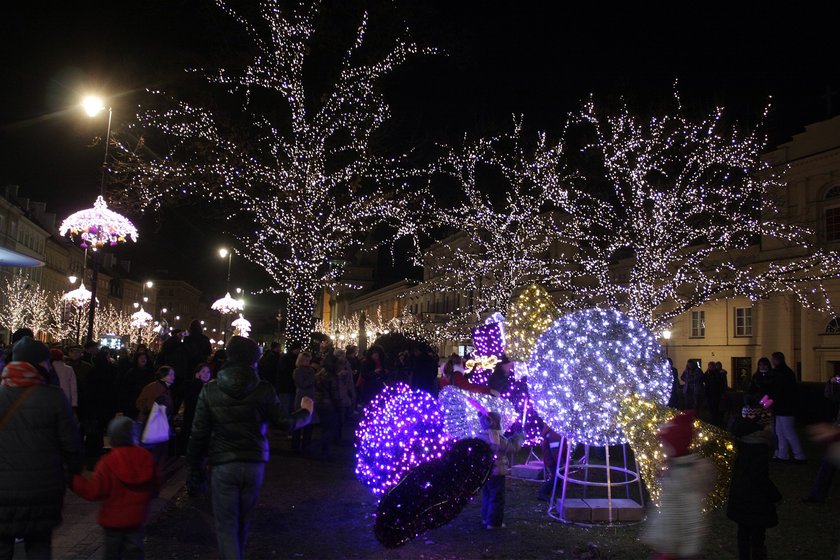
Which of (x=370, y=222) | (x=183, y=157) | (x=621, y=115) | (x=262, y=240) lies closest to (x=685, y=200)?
(x=621, y=115)

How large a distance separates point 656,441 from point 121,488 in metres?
5.16

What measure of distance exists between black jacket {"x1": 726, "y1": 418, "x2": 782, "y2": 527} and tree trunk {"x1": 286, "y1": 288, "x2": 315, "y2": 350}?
13.0 m

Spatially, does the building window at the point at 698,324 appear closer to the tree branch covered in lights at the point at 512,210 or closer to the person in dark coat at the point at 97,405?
the tree branch covered in lights at the point at 512,210

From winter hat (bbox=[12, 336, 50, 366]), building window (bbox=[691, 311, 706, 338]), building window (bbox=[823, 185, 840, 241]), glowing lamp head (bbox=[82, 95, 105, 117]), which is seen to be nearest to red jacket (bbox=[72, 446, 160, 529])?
winter hat (bbox=[12, 336, 50, 366])

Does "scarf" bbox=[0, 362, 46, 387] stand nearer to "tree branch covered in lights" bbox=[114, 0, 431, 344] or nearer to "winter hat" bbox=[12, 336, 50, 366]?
"winter hat" bbox=[12, 336, 50, 366]

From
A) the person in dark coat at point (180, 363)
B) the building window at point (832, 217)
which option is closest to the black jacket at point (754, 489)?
the person in dark coat at point (180, 363)

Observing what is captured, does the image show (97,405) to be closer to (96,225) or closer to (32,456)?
(96,225)

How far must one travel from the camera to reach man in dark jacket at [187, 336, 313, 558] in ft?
16.5

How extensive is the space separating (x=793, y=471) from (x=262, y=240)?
1271cm

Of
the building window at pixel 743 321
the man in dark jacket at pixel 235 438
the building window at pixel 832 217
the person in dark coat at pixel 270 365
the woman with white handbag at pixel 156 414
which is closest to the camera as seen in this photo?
the man in dark jacket at pixel 235 438

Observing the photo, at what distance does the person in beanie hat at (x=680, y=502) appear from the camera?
15.3 feet

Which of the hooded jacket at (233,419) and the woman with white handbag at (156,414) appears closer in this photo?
the hooded jacket at (233,419)

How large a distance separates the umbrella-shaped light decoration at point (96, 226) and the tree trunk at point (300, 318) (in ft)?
16.8

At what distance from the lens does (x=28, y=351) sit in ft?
15.4
